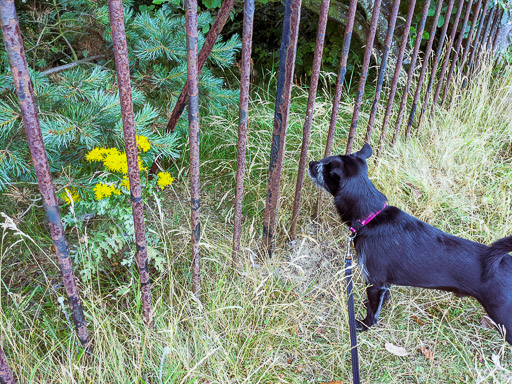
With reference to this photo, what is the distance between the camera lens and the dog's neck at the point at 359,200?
2281 mm

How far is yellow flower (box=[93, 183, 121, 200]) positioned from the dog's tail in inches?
74.3

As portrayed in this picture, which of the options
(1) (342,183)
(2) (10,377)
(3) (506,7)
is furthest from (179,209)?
→ (3) (506,7)

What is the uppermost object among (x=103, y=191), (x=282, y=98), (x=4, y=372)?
(x=282, y=98)

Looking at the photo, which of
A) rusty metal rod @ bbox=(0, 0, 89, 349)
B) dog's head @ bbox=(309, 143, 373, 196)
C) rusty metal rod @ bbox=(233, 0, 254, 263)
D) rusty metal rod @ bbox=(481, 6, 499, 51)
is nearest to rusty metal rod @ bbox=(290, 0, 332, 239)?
dog's head @ bbox=(309, 143, 373, 196)

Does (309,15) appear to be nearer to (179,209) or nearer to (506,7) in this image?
(506,7)

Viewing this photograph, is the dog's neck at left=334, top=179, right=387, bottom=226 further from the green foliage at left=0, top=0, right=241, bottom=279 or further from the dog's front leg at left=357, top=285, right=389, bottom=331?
the green foliage at left=0, top=0, right=241, bottom=279

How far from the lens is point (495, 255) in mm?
1966

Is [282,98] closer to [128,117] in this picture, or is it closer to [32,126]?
[128,117]

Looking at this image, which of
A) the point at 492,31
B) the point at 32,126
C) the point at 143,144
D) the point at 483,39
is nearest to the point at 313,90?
the point at 143,144

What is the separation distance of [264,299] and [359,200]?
2.62 ft

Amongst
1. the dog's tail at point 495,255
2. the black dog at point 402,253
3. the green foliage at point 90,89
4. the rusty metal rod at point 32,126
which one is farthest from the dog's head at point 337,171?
the rusty metal rod at point 32,126

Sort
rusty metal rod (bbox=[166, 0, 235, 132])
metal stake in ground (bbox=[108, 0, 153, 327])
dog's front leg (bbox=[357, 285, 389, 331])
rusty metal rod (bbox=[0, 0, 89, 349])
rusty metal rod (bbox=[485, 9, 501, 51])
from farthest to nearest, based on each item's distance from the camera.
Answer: rusty metal rod (bbox=[485, 9, 501, 51])
dog's front leg (bbox=[357, 285, 389, 331])
rusty metal rod (bbox=[166, 0, 235, 132])
metal stake in ground (bbox=[108, 0, 153, 327])
rusty metal rod (bbox=[0, 0, 89, 349])

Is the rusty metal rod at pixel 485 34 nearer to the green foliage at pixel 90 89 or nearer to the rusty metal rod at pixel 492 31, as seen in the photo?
the rusty metal rod at pixel 492 31

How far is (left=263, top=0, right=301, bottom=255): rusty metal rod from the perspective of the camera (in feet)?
5.73
